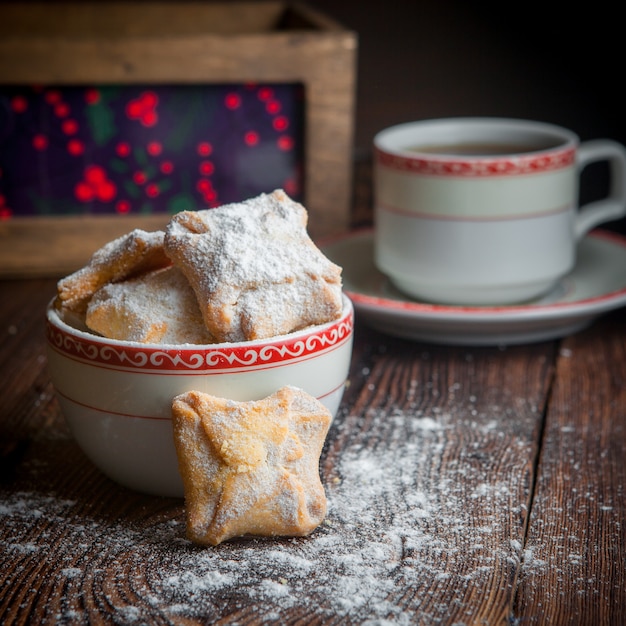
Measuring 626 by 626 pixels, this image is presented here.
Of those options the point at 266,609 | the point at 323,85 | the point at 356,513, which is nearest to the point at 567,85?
the point at 323,85

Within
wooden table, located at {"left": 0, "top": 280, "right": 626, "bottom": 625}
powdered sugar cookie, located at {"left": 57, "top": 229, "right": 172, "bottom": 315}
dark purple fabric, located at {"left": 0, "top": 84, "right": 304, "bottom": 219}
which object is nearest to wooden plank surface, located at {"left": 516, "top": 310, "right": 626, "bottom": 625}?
wooden table, located at {"left": 0, "top": 280, "right": 626, "bottom": 625}

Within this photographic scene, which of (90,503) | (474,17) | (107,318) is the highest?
(474,17)

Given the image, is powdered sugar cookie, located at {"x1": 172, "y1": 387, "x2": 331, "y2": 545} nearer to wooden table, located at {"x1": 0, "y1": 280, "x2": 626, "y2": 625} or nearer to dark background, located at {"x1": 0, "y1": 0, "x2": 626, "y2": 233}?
wooden table, located at {"x1": 0, "y1": 280, "x2": 626, "y2": 625}

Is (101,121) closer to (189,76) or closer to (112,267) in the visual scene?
(189,76)

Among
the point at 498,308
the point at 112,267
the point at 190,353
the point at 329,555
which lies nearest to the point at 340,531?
the point at 329,555

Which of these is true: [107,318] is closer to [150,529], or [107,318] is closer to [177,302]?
[177,302]

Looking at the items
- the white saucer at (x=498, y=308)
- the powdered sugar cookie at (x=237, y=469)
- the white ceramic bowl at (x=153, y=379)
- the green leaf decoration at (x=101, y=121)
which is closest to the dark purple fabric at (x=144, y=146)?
the green leaf decoration at (x=101, y=121)
